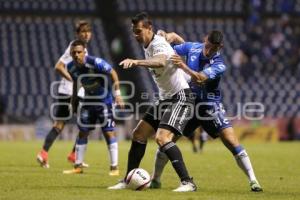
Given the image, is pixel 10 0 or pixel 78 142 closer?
pixel 78 142

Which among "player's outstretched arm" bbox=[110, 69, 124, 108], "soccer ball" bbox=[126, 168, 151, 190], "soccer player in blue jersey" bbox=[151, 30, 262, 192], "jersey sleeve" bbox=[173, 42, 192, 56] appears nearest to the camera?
"soccer ball" bbox=[126, 168, 151, 190]

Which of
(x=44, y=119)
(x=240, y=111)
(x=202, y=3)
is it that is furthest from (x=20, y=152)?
(x=202, y=3)

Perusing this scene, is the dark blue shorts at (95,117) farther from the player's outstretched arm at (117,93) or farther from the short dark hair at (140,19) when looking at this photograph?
the short dark hair at (140,19)

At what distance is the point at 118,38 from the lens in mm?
31188

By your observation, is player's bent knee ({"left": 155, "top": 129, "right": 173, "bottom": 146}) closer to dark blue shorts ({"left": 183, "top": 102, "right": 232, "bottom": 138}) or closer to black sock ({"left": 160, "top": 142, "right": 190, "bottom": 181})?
black sock ({"left": 160, "top": 142, "right": 190, "bottom": 181})

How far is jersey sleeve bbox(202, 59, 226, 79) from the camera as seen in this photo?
1023 cm

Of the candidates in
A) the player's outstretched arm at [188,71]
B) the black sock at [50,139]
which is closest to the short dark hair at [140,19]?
the player's outstretched arm at [188,71]

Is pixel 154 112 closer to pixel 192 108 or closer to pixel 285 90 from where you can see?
pixel 192 108

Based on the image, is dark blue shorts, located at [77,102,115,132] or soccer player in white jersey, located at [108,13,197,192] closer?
soccer player in white jersey, located at [108,13,197,192]

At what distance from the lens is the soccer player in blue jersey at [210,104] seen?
10484 millimetres

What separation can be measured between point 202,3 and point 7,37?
26.6ft

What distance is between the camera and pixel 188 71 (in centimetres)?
974

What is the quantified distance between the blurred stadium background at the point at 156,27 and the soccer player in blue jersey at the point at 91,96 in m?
14.4

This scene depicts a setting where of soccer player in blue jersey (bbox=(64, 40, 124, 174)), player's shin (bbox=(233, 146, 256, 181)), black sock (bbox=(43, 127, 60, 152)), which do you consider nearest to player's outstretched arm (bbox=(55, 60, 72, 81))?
black sock (bbox=(43, 127, 60, 152))
